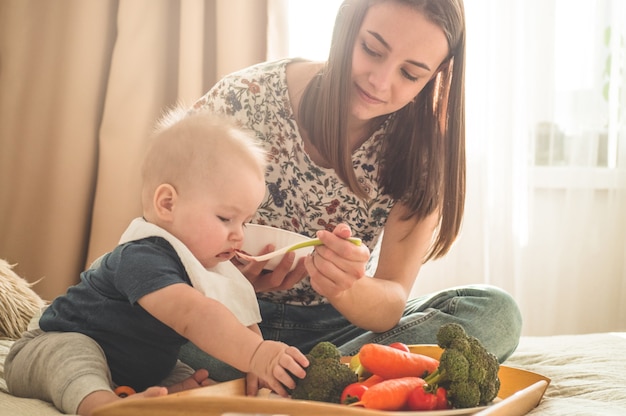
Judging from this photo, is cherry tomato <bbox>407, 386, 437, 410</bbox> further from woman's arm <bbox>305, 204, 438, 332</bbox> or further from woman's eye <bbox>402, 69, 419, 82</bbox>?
woman's eye <bbox>402, 69, 419, 82</bbox>

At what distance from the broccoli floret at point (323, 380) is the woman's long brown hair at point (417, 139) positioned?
0.66 meters

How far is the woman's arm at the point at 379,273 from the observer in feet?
4.15

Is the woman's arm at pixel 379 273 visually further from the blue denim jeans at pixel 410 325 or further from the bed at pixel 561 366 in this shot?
the bed at pixel 561 366

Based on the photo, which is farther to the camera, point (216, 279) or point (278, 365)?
point (216, 279)

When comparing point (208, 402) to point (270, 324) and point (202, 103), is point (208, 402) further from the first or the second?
point (202, 103)

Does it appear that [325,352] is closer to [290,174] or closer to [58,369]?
[58,369]

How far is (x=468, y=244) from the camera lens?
290cm

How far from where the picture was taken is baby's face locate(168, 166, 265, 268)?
1.27 metres

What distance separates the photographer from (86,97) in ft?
8.97

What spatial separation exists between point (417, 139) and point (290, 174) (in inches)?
12.3

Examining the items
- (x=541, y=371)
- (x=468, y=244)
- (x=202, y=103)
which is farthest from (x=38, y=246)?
(x=541, y=371)

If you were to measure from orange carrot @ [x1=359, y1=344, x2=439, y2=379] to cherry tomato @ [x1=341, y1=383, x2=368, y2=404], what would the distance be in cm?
5

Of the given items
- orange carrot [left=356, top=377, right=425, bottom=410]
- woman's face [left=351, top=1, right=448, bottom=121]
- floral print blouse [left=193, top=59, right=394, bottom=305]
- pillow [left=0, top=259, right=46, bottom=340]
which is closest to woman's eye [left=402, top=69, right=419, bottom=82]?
woman's face [left=351, top=1, right=448, bottom=121]

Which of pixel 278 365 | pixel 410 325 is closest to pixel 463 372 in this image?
pixel 278 365
